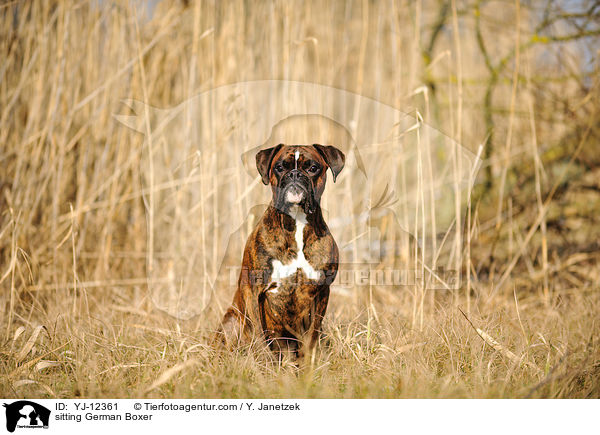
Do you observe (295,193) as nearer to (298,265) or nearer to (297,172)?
(297,172)

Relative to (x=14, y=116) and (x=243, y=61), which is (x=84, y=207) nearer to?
(x=14, y=116)

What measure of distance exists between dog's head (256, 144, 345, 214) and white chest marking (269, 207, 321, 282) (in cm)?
4

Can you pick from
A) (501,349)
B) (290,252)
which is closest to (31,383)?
(290,252)

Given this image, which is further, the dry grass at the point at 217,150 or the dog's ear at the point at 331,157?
the dry grass at the point at 217,150

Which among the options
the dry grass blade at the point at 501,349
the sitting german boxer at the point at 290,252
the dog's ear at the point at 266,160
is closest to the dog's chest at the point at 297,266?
the sitting german boxer at the point at 290,252

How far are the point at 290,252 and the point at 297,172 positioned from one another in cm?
18

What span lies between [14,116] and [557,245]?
2.56m

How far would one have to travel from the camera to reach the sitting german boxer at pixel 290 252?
1.09 m

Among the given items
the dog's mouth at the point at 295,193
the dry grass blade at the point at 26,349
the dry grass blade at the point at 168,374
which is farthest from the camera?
the dry grass blade at the point at 26,349

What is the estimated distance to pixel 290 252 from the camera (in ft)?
3.70
